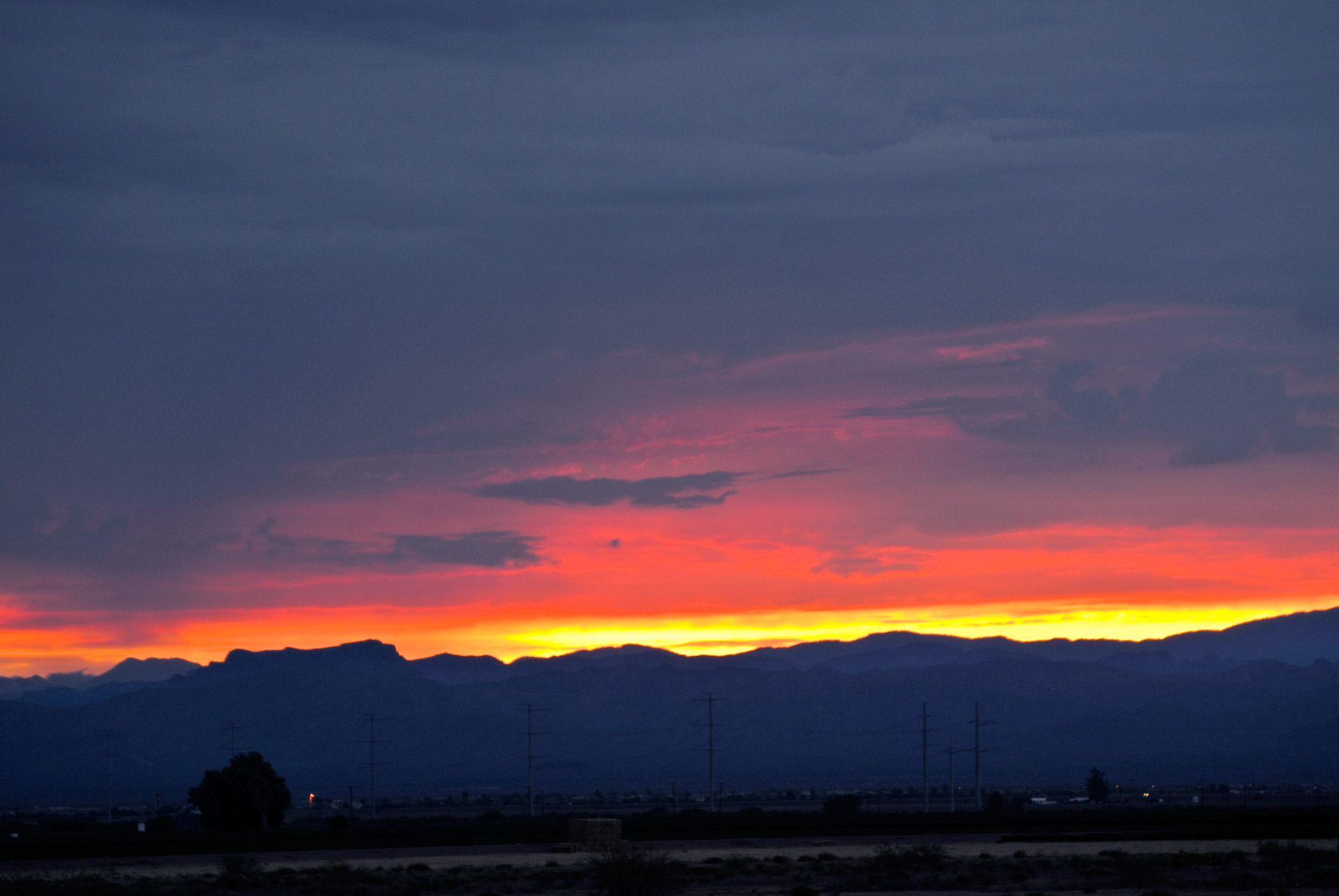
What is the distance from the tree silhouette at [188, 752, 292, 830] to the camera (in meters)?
113

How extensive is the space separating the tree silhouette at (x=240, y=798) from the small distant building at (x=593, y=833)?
40612mm

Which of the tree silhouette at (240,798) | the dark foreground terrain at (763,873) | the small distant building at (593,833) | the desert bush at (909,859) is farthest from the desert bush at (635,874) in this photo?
the tree silhouette at (240,798)

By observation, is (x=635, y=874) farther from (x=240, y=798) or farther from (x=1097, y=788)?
(x=1097, y=788)

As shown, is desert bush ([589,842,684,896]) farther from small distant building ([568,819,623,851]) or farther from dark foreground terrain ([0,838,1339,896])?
small distant building ([568,819,623,851])

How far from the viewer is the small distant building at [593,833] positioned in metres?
78.4

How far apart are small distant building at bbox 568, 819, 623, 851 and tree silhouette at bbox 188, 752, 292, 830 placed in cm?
4061

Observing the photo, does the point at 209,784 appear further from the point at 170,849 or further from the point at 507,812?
the point at 507,812

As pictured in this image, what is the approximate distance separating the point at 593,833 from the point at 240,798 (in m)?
44.0

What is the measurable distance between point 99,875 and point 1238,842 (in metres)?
55.4

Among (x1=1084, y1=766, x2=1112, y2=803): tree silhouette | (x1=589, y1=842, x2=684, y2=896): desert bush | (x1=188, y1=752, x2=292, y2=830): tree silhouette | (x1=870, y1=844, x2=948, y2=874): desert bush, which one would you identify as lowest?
(x1=1084, y1=766, x2=1112, y2=803): tree silhouette

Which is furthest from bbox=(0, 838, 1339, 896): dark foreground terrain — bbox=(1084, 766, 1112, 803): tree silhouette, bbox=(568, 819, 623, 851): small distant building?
bbox=(1084, 766, 1112, 803): tree silhouette

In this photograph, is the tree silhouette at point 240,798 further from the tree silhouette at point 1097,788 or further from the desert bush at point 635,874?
the tree silhouette at point 1097,788

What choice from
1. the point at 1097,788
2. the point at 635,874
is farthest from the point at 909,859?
the point at 1097,788

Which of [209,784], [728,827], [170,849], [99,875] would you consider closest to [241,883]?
[99,875]
